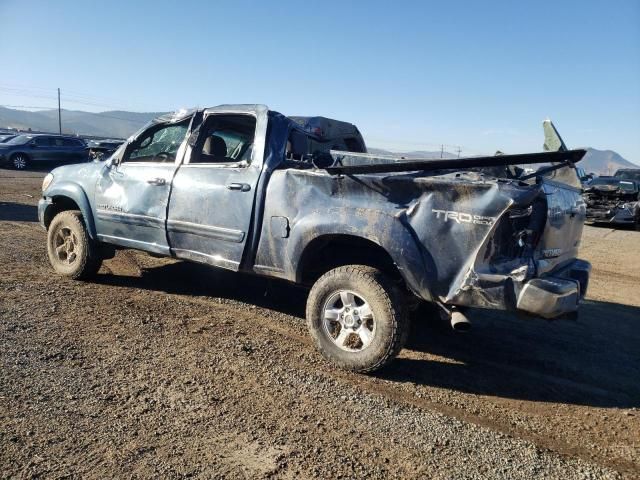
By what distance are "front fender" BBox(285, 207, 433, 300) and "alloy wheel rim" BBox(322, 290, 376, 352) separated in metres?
0.42

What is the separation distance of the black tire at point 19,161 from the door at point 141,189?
834 inches

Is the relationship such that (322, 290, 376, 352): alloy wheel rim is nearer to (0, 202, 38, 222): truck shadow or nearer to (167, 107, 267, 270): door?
(167, 107, 267, 270): door

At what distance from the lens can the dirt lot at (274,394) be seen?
9.09 feet

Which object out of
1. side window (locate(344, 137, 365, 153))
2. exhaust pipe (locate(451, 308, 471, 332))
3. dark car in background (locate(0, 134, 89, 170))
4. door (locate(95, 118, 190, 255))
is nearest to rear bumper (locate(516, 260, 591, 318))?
exhaust pipe (locate(451, 308, 471, 332))

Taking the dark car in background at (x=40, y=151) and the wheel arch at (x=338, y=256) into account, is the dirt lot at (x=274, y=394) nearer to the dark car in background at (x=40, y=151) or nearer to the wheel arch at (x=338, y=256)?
the wheel arch at (x=338, y=256)

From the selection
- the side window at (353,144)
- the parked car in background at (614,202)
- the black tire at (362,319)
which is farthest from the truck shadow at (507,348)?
the parked car in background at (614,202)

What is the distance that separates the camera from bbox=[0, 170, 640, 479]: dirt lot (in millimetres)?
2770

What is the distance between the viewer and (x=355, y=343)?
3986 mm

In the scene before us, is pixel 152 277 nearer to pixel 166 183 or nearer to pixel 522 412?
pixel 166 183

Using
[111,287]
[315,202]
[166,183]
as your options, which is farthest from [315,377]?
[111,287]

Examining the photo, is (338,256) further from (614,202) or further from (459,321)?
(614,202)

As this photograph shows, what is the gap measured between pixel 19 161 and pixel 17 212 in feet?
49.3

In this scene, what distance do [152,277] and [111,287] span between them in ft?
2.10

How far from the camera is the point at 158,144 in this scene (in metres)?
5.59
